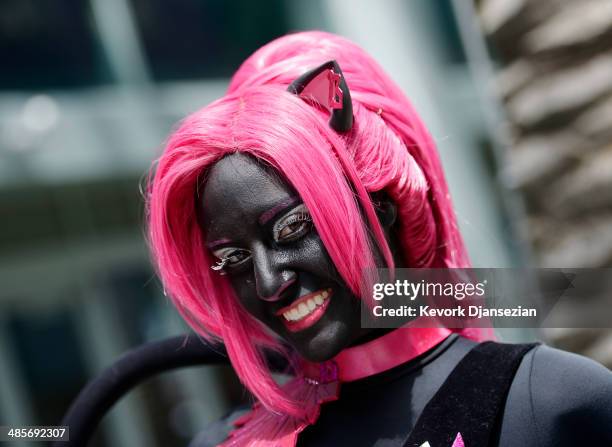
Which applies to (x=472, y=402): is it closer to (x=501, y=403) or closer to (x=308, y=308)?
(x=501, y=403)

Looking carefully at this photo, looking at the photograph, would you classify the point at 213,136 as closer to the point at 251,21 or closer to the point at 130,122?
the point at 130,122

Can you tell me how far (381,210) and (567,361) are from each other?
337mm

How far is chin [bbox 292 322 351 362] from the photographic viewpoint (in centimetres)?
109

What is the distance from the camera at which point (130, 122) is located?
490 cm

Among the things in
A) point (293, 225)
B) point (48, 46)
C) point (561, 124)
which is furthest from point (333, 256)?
point (48, 46)

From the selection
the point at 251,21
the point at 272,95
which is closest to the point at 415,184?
the point at 272,95

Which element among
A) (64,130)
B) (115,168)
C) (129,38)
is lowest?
(115,168)

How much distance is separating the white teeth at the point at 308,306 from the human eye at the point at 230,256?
108 millimetres

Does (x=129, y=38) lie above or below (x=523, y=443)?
above

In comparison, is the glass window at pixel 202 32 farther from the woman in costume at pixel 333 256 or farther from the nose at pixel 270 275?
the nose at pixel 270 275

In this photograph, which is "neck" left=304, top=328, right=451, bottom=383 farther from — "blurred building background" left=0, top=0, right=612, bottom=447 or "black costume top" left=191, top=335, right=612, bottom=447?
"blurred building background" left=0, top=0, right=612, bottom=447

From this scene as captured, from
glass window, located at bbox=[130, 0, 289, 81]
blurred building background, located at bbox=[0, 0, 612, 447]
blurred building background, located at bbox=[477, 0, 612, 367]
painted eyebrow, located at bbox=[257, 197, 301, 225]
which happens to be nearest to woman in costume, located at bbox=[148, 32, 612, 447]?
painted eyebrow, located at bbox=[257, 197, 301, 225]

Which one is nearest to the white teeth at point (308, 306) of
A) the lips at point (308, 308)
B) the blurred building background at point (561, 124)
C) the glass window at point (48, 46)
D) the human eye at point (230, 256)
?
the lips at point (308, 308)

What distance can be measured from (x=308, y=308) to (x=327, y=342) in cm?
6
